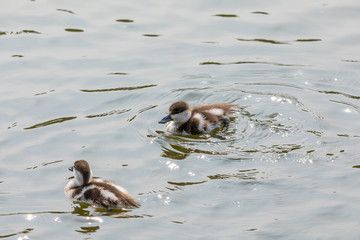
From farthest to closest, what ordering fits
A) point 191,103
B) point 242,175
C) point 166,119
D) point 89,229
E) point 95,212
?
point 191,103
point 166,119
point 242,175
point 95,212
point 89,229

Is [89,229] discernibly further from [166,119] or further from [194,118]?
[194,118]

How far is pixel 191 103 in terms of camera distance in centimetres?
918

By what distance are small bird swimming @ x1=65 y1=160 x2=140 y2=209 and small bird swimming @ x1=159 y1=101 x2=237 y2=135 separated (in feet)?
4.70

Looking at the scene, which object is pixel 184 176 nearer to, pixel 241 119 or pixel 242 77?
pixel 241 119

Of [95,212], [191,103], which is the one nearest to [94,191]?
[95,212]

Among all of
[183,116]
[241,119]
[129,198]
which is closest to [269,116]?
[241,119]

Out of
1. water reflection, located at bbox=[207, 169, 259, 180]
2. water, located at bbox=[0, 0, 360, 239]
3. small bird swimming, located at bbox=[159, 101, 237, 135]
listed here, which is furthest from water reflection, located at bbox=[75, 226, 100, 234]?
small bird swimming, located at bbox=[159, 101, 237, 135]

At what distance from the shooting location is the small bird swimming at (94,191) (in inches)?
273

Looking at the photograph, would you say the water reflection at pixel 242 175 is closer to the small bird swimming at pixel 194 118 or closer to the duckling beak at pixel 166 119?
the small bird swimming at pixel 194 118

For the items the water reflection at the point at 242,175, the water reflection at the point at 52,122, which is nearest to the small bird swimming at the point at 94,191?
the water reflection at the point at 242,175

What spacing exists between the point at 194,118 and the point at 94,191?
1.77m

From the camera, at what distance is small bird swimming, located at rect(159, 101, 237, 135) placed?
8.49m

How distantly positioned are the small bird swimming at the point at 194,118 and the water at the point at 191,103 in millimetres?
122

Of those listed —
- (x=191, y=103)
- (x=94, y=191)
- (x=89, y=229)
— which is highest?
(x=191, y=103)
